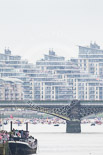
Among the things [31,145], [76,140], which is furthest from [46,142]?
[31,145]

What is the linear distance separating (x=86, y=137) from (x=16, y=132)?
159ft

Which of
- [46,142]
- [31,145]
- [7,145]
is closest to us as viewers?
[7,145]

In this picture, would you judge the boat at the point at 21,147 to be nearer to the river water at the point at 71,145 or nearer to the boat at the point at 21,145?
the boat at the point at 21,145

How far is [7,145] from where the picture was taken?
133875mm

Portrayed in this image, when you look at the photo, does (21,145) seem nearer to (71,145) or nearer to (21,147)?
(21,147)

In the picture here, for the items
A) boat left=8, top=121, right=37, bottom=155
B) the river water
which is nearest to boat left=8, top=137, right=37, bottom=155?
boat left=8, top=121, right=37, bottom=155

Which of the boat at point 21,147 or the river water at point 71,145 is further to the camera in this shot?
the river water at point 71,145

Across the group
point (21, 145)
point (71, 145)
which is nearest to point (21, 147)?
point (21, 145)

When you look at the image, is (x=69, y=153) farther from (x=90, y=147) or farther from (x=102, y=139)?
(x=102, y=139)

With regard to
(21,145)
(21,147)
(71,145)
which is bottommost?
(71,145)

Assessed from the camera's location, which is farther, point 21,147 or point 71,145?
point 71,145

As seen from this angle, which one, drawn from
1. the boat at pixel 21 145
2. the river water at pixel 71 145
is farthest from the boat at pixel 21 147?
the river water at pixel 71 145

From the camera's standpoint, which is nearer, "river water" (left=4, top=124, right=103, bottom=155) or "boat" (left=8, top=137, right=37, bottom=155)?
"boat" (left=8, top=137, right=37, bottom=155)

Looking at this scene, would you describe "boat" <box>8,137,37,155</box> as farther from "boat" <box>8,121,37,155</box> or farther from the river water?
the river water
